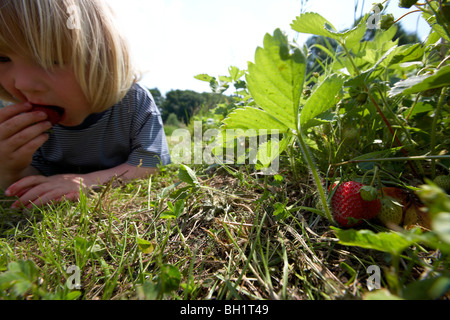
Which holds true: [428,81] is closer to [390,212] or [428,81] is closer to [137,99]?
[390,212]

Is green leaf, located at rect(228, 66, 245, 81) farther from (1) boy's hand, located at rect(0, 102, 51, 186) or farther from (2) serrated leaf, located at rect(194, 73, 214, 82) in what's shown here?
(1) boy's hand, located at rect(0, 102, 51, 186)

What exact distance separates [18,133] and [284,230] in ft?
3.96

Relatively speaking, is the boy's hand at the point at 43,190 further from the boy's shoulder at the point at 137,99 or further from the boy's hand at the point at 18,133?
the boy's shoulder at the point at 137,99

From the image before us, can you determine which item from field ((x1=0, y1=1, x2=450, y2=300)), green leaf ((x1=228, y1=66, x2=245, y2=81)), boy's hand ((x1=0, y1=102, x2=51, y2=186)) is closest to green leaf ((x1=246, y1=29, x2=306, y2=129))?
field ((x1=0, y1=1, x2=450, y2=300))

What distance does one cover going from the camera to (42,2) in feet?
2.98

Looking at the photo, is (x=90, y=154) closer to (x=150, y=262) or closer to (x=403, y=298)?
(x=150, y=262)

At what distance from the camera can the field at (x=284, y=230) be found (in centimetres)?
33

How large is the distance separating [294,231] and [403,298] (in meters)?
0.24

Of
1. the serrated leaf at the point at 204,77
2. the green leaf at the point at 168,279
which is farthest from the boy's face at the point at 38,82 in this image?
the green leaf at the point at 168,279

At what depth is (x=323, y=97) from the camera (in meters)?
0.42

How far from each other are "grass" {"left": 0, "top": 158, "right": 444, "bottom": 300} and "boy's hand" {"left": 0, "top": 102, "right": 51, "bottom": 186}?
18.5 inches

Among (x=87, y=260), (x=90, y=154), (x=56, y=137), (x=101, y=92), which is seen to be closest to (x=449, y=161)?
(x=87, y=260)

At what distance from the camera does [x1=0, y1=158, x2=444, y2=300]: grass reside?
1.20 feet

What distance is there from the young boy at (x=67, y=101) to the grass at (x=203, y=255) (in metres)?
0.25
